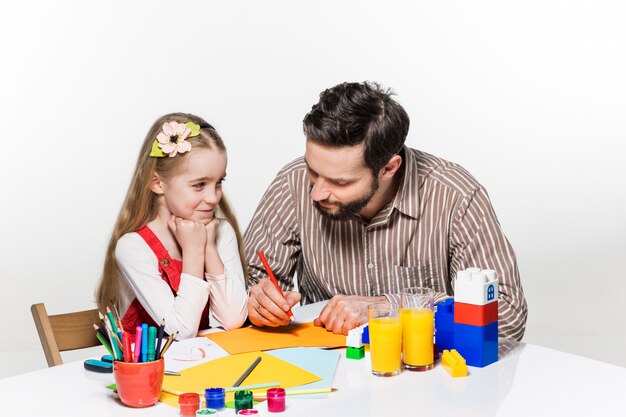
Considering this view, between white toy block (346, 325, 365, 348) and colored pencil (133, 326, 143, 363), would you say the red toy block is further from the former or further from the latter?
colored pencil (133, 326, 143, 363)

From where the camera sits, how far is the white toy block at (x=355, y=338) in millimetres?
1629

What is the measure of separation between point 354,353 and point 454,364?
215mm

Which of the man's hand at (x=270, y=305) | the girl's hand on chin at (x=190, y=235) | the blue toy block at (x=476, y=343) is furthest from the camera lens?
the girl's hand on chin at (x=190, y=235)

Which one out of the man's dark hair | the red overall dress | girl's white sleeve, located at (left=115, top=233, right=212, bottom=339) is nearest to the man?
the man's dark hair

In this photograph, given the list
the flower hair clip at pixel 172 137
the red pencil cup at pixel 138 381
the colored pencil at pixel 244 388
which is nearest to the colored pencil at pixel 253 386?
the colored pencil at pixel 244 388

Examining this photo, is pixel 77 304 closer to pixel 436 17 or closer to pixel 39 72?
pixel 39 72

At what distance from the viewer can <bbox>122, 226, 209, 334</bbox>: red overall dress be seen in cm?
214

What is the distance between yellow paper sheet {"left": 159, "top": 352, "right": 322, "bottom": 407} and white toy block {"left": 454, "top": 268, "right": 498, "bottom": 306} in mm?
322

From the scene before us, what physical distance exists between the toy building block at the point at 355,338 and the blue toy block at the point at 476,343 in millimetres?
190

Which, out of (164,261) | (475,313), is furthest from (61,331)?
(475,313)

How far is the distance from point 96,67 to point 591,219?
9.59 ft

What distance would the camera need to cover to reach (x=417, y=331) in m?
1.54

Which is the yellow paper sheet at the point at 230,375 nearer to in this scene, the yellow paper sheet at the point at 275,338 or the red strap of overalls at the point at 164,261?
the yellow paper sheet at the point at 275,338

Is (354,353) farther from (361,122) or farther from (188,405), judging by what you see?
(361,122)
